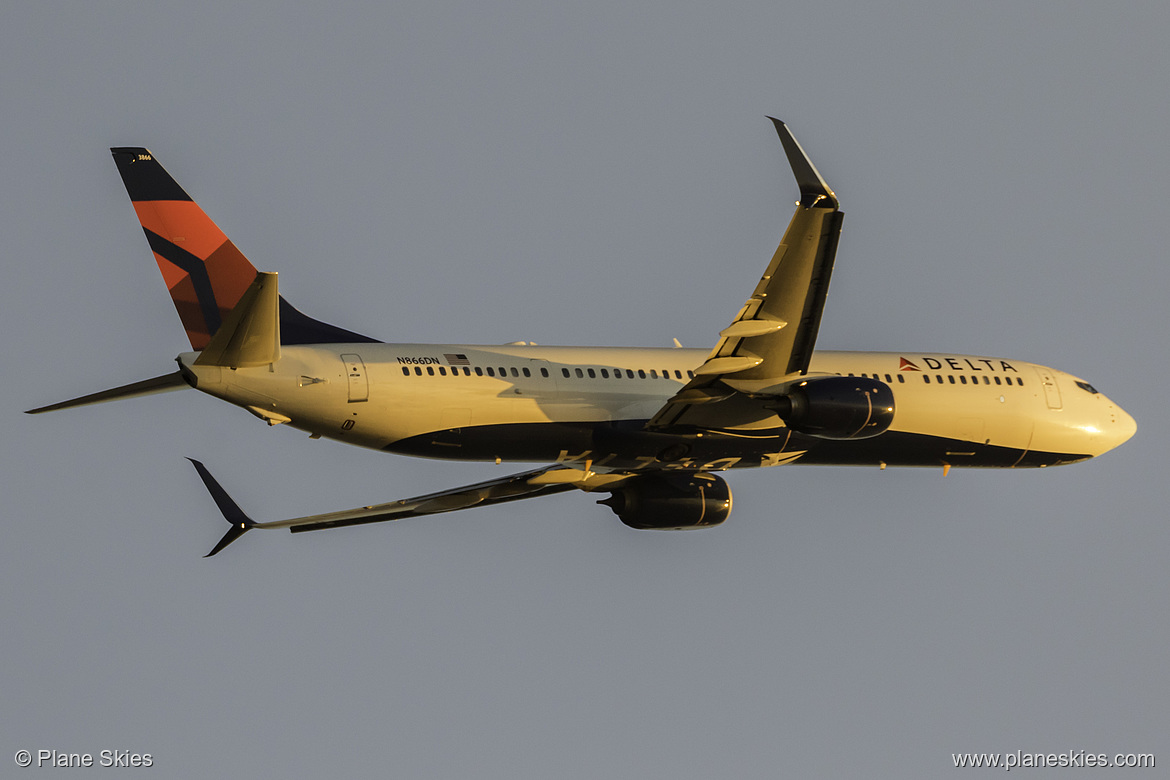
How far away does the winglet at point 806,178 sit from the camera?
25234mm

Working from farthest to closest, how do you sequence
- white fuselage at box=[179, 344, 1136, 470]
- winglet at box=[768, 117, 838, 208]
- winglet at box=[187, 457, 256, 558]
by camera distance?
winglet at box=[187, 457, 256, 558] < white fuselage at box=[179, 344, 1136, 470] < winglet at box=[768, 117, 838, 208]

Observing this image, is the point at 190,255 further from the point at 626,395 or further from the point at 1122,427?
the point at 1122,427

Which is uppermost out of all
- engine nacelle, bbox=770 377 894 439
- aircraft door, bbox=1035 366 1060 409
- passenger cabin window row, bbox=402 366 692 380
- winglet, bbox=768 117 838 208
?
aircraft door, bbox=1035 366 1060 409

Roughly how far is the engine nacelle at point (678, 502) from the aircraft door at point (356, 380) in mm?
8093

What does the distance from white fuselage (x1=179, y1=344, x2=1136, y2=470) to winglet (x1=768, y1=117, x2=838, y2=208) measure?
606cm

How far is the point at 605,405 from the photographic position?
30766 mm

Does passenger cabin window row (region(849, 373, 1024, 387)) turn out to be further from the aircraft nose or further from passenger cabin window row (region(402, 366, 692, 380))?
passenger cabin window row (region(402, 366, 692, 380))

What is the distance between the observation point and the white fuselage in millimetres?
28109

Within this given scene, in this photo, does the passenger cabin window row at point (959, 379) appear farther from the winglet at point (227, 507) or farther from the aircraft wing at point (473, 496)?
the winglet at point (227, 507)

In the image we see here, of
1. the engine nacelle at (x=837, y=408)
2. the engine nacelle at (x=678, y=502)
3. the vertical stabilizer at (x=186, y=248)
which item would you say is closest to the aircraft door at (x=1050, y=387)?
the engine nacelle at (x=837, y=408)

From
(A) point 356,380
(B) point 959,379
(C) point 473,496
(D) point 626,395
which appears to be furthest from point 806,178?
(C) point 473,496

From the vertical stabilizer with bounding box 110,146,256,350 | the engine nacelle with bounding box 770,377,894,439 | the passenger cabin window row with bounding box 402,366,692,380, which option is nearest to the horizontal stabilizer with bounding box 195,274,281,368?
the passenger cabin window row with bounding box 402,366,692,380

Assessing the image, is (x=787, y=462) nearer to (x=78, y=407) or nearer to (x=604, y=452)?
(x=604, y=452)

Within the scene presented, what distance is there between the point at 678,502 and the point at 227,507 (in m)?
9.24
